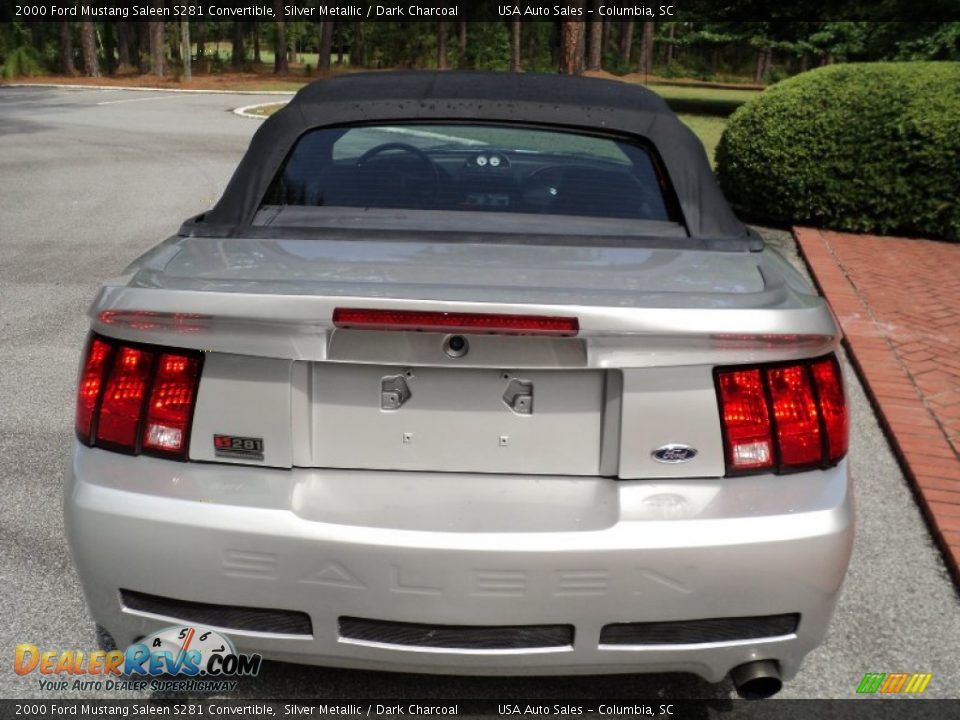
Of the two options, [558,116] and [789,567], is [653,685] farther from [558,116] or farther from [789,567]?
[558,116]

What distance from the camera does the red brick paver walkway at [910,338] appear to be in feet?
14.5

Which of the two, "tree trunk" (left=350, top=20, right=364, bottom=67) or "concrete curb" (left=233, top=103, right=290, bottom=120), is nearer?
"concrete curb" (left=233, top=103, right=290, bottom=120)

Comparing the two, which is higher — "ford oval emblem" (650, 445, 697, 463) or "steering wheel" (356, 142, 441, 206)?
"steering wheel" (356, 142, 441, 206)

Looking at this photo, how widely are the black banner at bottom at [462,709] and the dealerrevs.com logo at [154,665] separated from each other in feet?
0.22

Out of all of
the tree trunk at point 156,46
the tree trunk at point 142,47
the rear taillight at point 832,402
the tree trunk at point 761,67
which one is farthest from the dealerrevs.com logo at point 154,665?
the tree trunk at point 761,67

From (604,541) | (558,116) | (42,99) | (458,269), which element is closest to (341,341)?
(458,269)

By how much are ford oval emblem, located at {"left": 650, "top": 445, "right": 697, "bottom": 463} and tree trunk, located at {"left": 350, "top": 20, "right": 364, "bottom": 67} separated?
239 ft

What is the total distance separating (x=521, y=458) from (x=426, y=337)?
375 millimetres

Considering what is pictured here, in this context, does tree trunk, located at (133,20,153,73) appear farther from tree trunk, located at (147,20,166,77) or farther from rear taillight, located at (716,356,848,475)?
rear taillight, located at (716,356,848,475)

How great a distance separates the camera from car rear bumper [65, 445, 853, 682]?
2.20m

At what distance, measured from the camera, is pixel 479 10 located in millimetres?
64188

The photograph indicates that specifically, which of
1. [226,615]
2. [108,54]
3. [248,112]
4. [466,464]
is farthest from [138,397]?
[108,54]

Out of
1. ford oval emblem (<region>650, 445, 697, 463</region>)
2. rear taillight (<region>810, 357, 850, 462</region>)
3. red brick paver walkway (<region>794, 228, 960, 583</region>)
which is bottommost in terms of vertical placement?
red brick paver walkway (<region>794, 228, 960, 583</region>)

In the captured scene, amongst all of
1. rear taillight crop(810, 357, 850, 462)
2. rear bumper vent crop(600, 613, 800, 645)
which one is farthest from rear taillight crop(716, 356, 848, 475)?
rear bumper vent crop(600, 613, 800, 645)
